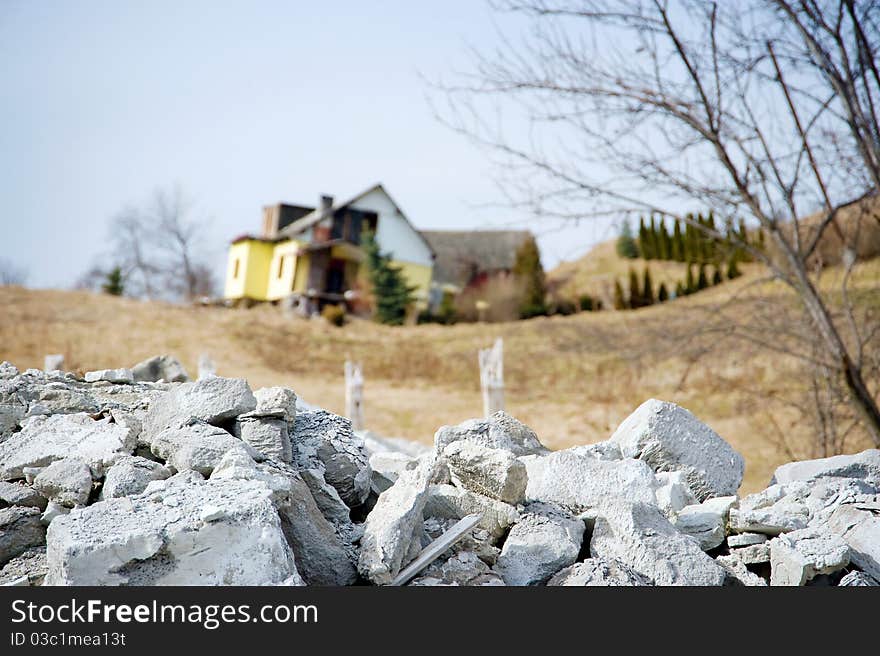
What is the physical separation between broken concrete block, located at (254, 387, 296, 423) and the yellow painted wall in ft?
109

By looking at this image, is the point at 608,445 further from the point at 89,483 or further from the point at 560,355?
the point at 560,355

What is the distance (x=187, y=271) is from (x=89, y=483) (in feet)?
141

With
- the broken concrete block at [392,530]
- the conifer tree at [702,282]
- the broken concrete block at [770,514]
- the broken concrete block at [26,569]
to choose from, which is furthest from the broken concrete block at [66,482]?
the conifer tree at [702,282]

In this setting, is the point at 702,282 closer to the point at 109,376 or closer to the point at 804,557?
the point at 109,376

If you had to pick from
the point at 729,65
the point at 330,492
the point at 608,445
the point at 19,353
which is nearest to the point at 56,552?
the point at 330,492

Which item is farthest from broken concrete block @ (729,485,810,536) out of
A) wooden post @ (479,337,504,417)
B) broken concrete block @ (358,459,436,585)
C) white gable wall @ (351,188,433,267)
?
white gable wall @ (351,188,433,267)

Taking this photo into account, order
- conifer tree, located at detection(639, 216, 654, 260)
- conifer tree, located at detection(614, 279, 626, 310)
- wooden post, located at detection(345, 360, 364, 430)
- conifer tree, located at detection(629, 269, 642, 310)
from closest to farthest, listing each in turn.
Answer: wooden post, located at detection(345, 360, 364, 430), conifer tree, located at detection(614, 279, 626, 310), conifer tree, located at detection(629, 269, 642, 310), conifer tree, located at detection(639, 216, 654, 260)

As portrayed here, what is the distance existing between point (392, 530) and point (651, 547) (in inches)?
43.0

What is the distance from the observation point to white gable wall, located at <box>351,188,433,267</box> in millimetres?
36312

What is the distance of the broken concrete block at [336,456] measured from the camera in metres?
3.71

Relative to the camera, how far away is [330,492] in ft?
11.6

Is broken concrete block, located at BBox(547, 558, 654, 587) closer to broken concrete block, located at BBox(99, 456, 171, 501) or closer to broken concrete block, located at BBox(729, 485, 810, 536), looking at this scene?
broken concrete block, located at BBox(729, 485, 810, 536)

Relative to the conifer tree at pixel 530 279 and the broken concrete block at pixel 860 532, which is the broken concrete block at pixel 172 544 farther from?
the conifer tree at pixel 530 279

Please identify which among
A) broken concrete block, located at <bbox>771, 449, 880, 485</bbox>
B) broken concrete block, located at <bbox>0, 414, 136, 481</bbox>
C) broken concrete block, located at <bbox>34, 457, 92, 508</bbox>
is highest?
broken concrete block, located at <bbox>0, 414, 136, 481</bbox>
